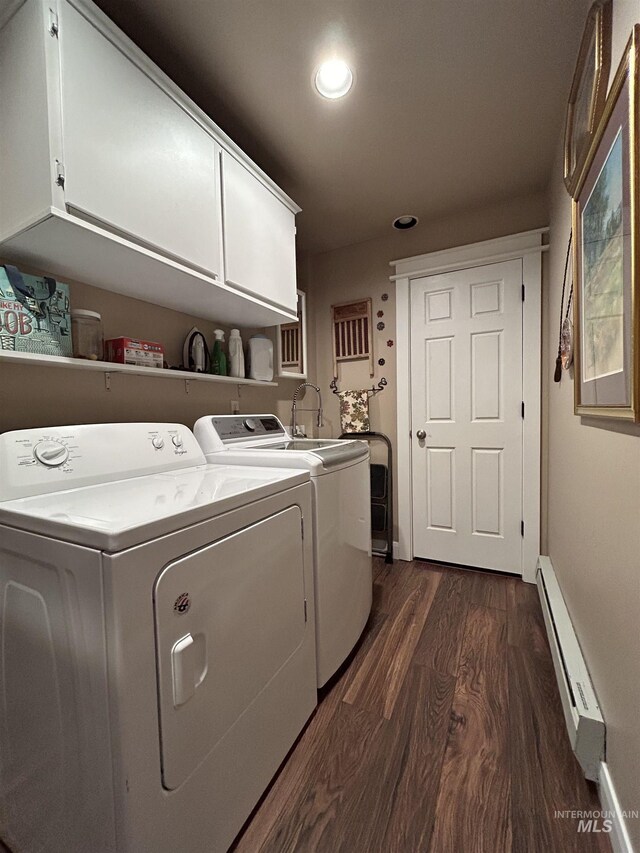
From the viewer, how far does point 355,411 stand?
9.15ft

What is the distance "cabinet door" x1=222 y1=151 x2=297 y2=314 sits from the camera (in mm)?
1504

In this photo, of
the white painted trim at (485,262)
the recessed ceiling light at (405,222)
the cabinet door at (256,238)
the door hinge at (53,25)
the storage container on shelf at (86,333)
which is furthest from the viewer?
the recessed ceiling light at (405,222)

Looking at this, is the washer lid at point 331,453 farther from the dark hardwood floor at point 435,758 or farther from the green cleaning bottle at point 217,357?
the dark hardwood floor at point 435,758

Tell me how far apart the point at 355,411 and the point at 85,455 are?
198 centimetres

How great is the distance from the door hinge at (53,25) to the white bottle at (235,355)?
1.18 meters

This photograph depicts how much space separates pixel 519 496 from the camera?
229 cm

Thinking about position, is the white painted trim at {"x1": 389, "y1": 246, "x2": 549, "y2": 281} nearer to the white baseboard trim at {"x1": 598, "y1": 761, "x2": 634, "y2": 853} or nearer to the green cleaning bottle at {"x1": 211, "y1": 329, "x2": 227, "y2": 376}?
the green cleaning bottle at {"x1": 211, "y1": 329, "x2": 227, "y2": 376}

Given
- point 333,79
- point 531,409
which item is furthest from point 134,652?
point 531,409

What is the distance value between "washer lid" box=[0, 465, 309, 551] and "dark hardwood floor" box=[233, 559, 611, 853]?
89cm

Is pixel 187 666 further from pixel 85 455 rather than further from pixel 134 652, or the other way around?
pixel 85 455

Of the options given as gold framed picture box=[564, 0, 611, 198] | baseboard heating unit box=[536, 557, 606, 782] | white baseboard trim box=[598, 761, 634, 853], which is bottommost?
white baseboard trim box=[598, 761, 634, 853]

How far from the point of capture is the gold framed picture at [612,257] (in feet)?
2.36

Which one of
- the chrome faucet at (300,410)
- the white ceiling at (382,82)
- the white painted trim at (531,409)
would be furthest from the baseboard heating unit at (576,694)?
the white ceiling at (382,82)

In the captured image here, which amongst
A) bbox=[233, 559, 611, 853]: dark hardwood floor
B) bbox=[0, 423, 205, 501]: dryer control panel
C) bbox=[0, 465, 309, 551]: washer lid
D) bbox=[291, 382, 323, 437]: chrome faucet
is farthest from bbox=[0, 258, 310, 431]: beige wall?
bbox=[233, 559, 611, 853]: dark hardwood floor
